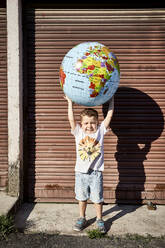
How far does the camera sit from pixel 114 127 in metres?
3.99

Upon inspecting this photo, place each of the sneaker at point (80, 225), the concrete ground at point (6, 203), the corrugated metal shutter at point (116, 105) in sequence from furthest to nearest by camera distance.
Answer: the corrugated metal shutter at point (116, 105) → the concrete ground at point (6, 203) → the sneaker at point (80, 225)

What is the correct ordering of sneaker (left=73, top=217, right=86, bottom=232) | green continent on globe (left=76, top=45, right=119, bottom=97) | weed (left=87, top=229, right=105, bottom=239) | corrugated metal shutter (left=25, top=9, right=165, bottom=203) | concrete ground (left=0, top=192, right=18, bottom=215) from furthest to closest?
1. corrugated metal shutter (left=25, top=9, right=165, bottom=203)
2. concrete ground (left=0, top=192, right=18, bottom=215)
3. sneaker (left=73, top=217, right=86, bottom=232)
4. weed (left=87, top=229, right=105, bottom=239)
5. green continent on globe (left=76, top=45, right=119, bottom=97)

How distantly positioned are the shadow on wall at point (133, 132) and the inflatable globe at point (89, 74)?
3.68 feet

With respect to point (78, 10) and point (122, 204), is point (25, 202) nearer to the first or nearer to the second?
point (122, 204)

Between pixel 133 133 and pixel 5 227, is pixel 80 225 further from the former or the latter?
pixel 133 133

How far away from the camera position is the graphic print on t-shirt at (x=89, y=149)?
310 centimetres

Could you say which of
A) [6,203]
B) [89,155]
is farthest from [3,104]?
[89,155]

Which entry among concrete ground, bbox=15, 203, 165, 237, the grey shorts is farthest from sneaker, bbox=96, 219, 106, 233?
the grey shorts

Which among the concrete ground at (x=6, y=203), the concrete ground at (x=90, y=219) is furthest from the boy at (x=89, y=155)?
the concrete ground at (x=6, y=203)

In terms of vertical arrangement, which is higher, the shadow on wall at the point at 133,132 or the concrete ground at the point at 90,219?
the shadow on wall at the point at 133,132

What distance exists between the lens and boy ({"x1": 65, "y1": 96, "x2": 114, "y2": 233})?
309 cm

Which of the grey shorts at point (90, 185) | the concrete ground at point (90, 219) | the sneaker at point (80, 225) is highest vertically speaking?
the grey shorts at point (90, 185)

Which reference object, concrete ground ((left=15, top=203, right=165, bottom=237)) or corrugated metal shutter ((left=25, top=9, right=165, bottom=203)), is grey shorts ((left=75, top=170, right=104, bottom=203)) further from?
corrugated metal shutter ((left=25, top=9, right=165, bottom=203))

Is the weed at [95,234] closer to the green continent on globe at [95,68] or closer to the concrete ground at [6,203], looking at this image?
the concrete ground at [6,203]
